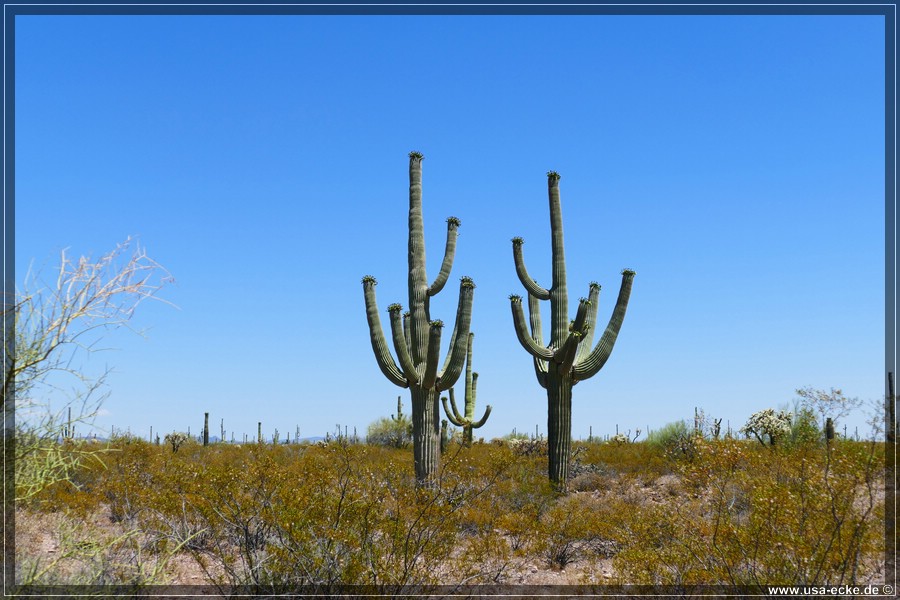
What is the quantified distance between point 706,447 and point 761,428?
13888mm

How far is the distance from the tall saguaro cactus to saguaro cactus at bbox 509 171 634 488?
5.73 feet

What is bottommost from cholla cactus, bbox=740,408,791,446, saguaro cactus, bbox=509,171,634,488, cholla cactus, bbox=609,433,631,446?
cholla cactus, bbox=609,433,631,446

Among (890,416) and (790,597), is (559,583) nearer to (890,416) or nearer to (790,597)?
(790,597)

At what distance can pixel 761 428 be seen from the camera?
21.2m

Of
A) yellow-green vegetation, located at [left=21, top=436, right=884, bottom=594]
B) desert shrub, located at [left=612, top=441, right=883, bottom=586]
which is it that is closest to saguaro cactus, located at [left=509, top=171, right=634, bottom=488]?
yellow-green vegetation, located at [left=21, top=436, right=884, bottom=594]

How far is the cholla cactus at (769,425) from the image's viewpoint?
20703 mm

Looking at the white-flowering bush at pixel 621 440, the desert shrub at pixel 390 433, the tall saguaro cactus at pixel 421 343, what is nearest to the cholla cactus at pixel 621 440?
the white-flowering bush at pixel 621 440

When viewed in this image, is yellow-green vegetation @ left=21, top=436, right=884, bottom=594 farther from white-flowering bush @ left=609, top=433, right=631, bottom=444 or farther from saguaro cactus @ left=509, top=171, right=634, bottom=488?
white-flowering bush @ left=609, top=433, right=631, bottom=444

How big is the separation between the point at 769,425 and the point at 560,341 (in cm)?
902

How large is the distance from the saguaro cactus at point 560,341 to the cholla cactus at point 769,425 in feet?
25.4

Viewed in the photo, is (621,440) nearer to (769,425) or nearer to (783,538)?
(769,425)

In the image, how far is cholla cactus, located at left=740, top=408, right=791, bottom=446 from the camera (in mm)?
20703

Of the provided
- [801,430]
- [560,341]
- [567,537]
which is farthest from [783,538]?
[801,430]

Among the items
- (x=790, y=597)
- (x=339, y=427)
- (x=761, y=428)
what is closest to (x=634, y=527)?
(x=790, y=597)
